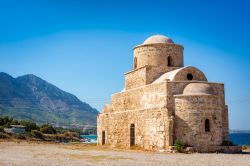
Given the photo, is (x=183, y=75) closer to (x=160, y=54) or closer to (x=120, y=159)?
(x=160, y=54)

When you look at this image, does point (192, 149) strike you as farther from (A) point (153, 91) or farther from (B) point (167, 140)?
(A) point (153, 91)

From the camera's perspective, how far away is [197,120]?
70.1 feet

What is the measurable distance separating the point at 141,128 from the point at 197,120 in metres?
4.48

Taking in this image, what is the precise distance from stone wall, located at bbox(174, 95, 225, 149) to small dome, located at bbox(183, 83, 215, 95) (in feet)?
1.27

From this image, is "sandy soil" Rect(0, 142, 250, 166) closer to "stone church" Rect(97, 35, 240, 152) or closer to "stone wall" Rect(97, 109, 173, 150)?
"stone church" Rect(97, 35, 240, 152)

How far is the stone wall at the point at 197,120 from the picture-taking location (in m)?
21.3

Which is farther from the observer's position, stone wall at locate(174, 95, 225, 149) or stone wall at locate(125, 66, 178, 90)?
stone wall at locate(125, 66, 178, 90)

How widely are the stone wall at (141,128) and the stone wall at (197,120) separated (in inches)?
28.0

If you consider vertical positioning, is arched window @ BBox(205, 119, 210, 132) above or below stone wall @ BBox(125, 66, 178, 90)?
below

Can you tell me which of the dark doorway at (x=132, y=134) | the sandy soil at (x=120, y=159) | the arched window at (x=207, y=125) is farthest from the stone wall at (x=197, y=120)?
the dark doorway at (x=132, y=134)

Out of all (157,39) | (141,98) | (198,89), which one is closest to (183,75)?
(198,89)

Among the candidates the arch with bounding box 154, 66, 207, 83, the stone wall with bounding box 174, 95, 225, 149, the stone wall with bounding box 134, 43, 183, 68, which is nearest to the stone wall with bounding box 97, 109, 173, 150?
the stone wall with bounding box 174, 95, 225, 149

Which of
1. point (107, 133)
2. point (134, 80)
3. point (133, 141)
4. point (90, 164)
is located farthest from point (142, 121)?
point (90, 164)

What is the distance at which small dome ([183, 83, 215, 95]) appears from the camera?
2184cm
